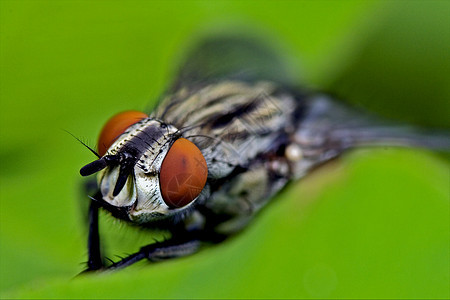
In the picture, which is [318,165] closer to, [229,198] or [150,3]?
[229,198]

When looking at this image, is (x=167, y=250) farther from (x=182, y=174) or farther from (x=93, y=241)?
(x=182, y=174)

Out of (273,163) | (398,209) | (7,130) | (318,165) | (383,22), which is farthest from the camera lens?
(383,22)

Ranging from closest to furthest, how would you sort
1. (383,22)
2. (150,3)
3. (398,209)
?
1. (398,209)
2. (150,3)
3. (383,22)

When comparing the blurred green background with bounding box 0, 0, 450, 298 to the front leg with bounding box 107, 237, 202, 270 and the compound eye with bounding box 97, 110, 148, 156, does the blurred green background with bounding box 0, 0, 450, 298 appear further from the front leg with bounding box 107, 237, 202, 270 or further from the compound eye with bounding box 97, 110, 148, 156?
the compound eye with bounding box 97, 110, 148, 156

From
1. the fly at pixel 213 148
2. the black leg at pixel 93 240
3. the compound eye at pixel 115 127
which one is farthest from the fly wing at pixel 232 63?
the black leg at pixel 93 240

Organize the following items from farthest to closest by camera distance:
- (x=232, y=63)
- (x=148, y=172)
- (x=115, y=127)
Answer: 1. (x=232, y=63)
2. (x=115, y=127)
3. (x=148, y=172)

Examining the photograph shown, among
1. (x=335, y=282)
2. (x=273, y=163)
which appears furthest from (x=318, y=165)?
(x=335, y=282)

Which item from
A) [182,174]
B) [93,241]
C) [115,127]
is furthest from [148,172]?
[93,241]
